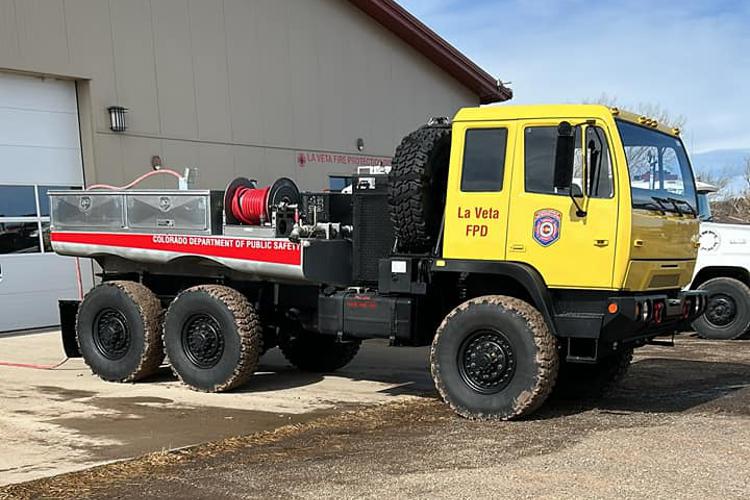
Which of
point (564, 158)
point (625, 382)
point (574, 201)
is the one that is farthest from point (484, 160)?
point (625, 382)

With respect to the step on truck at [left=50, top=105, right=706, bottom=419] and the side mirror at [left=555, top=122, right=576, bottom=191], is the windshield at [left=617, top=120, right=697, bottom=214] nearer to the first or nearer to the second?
the step on truck at [left=50, top=105, right=706, bottom=419]

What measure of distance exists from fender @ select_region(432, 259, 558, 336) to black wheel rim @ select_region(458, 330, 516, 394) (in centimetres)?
41

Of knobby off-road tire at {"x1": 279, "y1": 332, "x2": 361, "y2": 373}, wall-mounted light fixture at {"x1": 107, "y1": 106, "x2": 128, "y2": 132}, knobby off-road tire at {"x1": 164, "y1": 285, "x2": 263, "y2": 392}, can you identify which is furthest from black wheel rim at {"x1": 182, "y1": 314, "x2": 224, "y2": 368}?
wall-mounted light fixture at {"x1": 107, "y1": 106, "x2": 128, "y2": 132}

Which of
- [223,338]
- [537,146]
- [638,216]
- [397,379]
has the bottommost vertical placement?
[397,379]

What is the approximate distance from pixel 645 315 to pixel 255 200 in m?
3.99

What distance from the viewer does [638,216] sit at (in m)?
6.91

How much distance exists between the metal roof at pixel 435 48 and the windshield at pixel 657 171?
12641 millimetres

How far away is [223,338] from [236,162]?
856cm

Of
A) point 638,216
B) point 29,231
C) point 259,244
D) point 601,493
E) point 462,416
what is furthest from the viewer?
point 29,231

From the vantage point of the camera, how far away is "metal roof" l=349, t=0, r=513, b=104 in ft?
65.1

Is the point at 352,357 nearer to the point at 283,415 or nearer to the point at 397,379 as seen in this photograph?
the point at 397,379

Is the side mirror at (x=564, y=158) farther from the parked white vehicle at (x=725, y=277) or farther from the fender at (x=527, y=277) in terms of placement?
the parked white vehicle at (x=725, y=277)

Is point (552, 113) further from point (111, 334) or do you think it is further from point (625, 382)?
point (111, 334)

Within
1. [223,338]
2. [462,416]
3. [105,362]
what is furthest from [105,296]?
[462,416]
